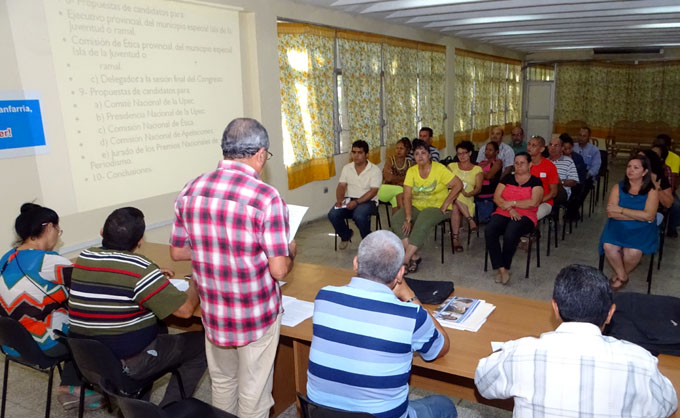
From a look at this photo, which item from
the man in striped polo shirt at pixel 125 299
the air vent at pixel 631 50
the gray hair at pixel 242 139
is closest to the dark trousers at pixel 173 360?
the man in striped polo shirt at pixel 125 299

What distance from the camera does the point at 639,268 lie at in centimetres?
481

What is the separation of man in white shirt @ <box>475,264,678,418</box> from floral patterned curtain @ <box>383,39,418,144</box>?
676 centimetres

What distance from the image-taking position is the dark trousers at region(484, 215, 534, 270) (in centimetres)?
443

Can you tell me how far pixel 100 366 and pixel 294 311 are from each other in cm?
84

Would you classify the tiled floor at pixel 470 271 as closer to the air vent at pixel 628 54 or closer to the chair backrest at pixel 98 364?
the chair backrest at pixel 98 364

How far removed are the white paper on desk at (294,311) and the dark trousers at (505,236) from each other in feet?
8.15

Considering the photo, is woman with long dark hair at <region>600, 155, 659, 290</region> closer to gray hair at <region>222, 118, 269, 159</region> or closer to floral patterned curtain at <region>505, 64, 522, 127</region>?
gray hair at <region>222, 118, 269, 159</region>

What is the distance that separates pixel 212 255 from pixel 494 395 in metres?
1.05

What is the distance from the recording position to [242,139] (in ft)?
6.09

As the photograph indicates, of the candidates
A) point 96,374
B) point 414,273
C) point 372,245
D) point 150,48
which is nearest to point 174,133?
point 150,48

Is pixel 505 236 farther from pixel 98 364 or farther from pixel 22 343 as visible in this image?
pixel 22 343

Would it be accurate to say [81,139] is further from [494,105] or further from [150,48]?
[494,105]

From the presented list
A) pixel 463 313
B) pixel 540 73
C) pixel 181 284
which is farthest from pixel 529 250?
pixel 540 73

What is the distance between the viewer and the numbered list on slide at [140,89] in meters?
3.94
